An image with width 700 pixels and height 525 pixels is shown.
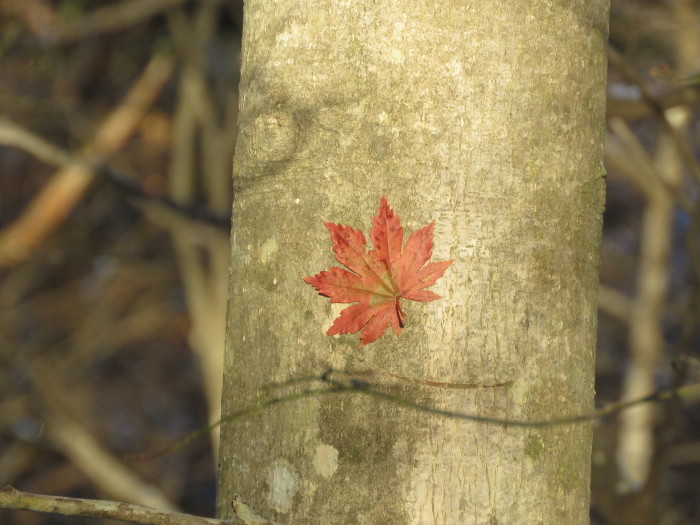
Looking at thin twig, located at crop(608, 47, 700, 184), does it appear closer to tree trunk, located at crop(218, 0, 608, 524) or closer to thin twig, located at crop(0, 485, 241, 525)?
tree trunk, located at crop(218, 0, 608, 524)

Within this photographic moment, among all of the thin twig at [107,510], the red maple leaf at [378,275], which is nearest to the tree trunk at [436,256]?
the red maple leaf at [378,275]

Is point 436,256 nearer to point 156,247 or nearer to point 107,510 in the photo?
point 107,510

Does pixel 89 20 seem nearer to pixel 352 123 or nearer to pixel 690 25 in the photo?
pixel 690 25

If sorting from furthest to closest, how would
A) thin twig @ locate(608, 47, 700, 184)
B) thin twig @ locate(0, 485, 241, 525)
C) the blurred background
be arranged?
the blurred background, thin twig @ locate(608, 47, 700, 184), thin twig @ locate(0, 485, 241, 525)

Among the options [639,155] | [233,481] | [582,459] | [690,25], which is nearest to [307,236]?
[233,481]

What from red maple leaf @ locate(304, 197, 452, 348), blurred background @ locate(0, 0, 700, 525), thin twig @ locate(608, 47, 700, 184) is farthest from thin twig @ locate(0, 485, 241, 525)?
thin twig @ locate(608, 47, 700, 184)

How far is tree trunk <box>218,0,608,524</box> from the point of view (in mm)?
917

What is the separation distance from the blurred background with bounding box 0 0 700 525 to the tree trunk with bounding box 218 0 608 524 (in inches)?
41.2

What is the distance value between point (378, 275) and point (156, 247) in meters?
8.19

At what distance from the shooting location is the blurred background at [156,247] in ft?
13.4

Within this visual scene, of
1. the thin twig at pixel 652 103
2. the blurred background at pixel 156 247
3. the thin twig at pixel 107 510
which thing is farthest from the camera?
the blurred background at pixel 156 247

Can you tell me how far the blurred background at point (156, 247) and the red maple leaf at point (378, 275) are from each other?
3.77 ft

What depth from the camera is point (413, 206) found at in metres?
0.93

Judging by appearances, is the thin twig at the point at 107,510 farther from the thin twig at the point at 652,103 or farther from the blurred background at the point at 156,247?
the thin twig at the point at 652,103
